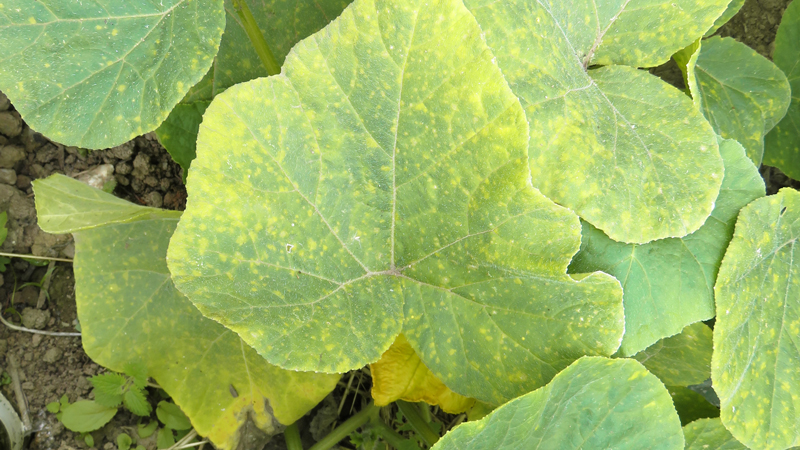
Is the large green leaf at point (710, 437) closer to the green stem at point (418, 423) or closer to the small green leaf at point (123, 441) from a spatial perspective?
the green stem at point (418, 423)

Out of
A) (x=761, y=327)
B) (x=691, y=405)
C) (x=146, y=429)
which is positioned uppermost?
(x=146, y=429)

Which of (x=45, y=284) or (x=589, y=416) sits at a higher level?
(x=45, y=284)

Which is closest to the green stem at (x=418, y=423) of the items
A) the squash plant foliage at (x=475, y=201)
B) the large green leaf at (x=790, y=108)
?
the squash plant foliage at (x=475, y=201)

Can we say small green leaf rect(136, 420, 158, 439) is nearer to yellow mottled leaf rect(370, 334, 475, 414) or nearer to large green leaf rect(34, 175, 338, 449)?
large green leaf rect(34, 175, 338, 449)

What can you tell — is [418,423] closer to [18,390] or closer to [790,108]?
[18,390]

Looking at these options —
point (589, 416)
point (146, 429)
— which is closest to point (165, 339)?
point (146, 429)

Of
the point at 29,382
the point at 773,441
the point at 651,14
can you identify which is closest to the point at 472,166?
the point at 651,14
